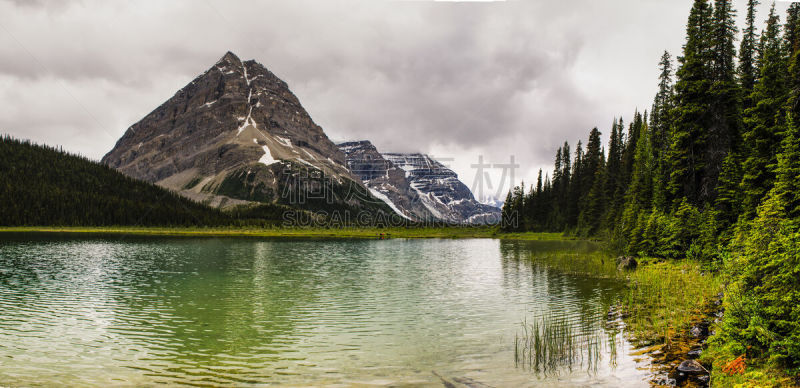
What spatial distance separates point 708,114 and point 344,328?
1486 inches

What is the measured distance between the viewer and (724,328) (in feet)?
43.5

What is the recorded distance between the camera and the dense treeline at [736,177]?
1287 centimetres

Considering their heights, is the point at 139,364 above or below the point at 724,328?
below

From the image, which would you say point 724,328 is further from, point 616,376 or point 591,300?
point 591,300

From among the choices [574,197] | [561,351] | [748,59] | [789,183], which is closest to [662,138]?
[748,59]

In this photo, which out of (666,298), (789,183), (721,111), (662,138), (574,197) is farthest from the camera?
(574,197)

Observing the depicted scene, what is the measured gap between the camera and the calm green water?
546 inches

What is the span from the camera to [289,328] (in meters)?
20.2

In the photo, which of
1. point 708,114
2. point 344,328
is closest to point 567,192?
point 708,114

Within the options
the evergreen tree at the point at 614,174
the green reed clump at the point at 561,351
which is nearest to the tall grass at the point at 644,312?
the green reed clump at the point at 561,351

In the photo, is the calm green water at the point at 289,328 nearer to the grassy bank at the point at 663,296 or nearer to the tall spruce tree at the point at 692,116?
the grassy bank at the point at 663,296

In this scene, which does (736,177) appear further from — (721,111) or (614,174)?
(614,174)

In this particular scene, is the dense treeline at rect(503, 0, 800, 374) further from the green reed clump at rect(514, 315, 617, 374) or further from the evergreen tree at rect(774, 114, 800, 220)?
the green reed clump at rect(514, 315, 617, 374)

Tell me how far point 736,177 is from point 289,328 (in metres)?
33.7
